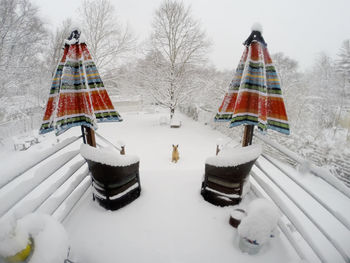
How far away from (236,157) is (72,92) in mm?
2008

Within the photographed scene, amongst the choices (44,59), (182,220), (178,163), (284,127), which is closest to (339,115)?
(178,163)

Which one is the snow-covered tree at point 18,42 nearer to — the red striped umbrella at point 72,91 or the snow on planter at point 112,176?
the red striped umbrella at point 72,91

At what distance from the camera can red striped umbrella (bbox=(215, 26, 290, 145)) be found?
1.76m

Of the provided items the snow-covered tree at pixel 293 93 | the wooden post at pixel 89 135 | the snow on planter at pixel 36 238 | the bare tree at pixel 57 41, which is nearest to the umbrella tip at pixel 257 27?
the wooden post at pixel 89 135

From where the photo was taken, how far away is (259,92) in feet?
5.79

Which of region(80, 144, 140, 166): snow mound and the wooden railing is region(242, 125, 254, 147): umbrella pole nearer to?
the wooden railing

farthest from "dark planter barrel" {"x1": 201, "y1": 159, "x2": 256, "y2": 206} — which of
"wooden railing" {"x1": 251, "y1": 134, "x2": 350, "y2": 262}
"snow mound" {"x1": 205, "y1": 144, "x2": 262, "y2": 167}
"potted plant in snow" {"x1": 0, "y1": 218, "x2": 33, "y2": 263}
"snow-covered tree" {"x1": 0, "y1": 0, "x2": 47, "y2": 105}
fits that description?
"snow-covered tree" {"x1": 0, "y1": 0, "x2": 47, "y2": 105}

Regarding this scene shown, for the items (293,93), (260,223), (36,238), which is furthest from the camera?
(293,93)

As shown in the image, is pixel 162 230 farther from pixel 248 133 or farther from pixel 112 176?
pixel 248 133

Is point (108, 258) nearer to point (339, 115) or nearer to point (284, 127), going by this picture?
point (284, 127)

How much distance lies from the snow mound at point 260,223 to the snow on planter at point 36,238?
1.47 meters

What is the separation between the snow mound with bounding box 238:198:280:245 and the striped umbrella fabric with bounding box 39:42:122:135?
1.91m

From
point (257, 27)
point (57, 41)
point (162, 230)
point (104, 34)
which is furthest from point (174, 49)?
point (162, 230)

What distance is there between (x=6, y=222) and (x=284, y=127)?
251cm
